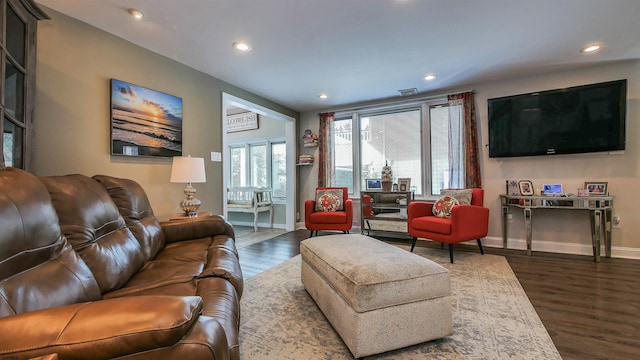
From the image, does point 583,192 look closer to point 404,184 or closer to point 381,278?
point 404,184

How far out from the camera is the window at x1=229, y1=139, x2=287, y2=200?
592 cm

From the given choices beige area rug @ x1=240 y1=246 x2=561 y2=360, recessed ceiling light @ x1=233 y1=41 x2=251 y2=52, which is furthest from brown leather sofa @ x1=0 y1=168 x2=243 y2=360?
recessed ceiling light @ x1=233 y1=41 x2=251 y2=52

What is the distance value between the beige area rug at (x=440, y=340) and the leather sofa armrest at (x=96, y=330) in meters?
1.03

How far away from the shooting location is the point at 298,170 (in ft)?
18.1

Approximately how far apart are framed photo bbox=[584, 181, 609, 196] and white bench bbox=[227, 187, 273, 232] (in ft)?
16.1

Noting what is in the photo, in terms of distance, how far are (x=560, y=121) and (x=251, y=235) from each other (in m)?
4.81

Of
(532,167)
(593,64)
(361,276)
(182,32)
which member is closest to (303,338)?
(361,276)

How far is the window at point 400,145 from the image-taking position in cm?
433

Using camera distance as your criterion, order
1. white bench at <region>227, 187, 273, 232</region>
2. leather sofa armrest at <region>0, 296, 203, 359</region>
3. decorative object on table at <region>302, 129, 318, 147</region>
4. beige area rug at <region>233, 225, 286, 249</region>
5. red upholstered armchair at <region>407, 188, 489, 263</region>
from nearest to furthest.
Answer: leather sofa armrest at <region>0, 296, 203, 359</region>
red upholstered armchair at <region>407, 188, 489, 263</region>
beige area rug at <region>233, 225, 286, 249</region>
decorative object on table at <region>302, 129, 318, 147</region>
white bench at <region>227, 187, 273, 232</region>

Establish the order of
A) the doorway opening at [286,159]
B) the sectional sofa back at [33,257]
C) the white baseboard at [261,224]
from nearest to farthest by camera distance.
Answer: the sectional sofa back at [33,257]
the doorway opening at [286,159]
the white baseboard at [261,224]

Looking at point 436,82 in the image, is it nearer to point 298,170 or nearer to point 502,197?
point 502,197

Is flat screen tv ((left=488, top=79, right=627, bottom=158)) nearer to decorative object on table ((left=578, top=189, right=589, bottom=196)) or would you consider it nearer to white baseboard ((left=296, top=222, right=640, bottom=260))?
decorative object on table ((left=578, top=189, right=589, bottom=196))

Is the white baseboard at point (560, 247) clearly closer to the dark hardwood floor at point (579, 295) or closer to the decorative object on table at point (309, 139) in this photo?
the dark hardwood floor at point (579, 295)

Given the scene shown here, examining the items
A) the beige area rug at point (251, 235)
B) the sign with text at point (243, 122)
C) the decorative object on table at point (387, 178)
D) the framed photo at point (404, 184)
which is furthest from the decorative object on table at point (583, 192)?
the sign with text at point (243, 122)
